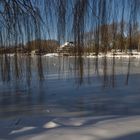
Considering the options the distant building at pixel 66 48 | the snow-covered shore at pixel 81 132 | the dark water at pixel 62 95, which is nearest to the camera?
the snow-covered shore at pixel 81 132

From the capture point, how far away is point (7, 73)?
377 centimetres

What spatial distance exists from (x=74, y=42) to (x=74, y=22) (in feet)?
0.65

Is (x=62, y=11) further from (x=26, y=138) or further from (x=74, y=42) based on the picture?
(x=26, y=138)

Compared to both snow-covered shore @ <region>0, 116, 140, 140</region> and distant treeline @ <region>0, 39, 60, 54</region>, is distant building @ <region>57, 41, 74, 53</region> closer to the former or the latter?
distant treeline @ <region>0, 39, 60, 54</region>

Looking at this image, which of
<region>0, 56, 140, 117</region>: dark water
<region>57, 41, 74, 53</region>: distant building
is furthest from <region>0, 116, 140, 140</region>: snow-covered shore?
<region>57, 41, 74, 53</region>: distant building

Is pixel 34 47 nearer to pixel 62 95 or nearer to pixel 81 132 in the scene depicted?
pixel 81 132

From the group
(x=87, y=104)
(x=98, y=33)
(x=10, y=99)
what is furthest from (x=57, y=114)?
(x=98, y=33)

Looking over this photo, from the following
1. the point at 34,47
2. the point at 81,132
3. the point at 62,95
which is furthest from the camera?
the point at 62,95

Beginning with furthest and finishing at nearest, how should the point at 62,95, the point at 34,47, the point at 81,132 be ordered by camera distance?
the point at 62,95, the point at 34,47, the point at 81,132

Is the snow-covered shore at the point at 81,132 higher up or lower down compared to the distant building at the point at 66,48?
lower down

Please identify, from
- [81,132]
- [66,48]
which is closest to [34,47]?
[66,48]

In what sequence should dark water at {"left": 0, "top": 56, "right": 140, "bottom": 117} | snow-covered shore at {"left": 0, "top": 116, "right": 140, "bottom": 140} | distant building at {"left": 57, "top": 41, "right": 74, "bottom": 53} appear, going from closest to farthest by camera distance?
snow-covered shore at {"left": 0, "top": 116, "right": 140, "bottom": 140}, distant building at {"left": 57, "top": 41, "right": 74, "bottom": 53}, dark water at {"left": 0, "top": 56, "right": 140, "bottom": 117}

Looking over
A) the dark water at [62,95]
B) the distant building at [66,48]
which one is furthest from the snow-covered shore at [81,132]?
the distant building at [66,48]

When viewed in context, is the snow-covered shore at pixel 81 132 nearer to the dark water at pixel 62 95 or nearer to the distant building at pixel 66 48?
the dark water at pixel 62 95
